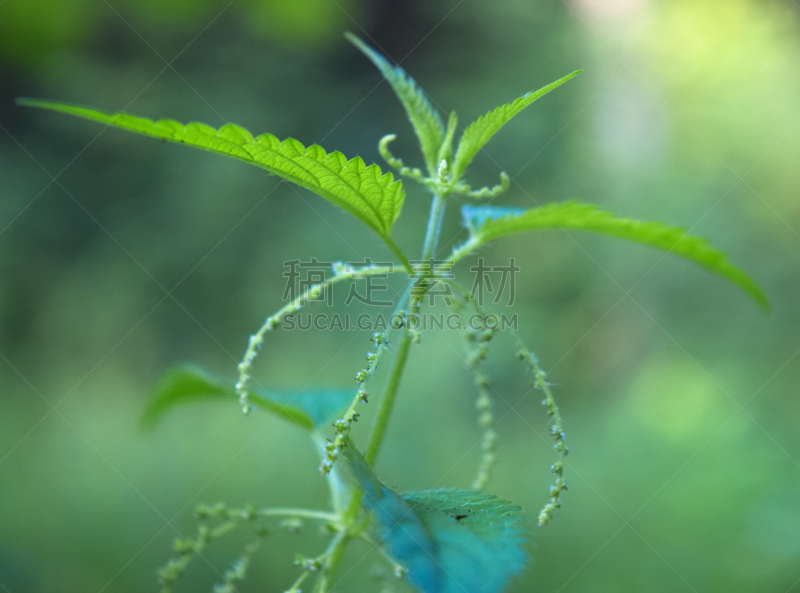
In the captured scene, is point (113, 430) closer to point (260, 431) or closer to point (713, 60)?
point (260, 431)

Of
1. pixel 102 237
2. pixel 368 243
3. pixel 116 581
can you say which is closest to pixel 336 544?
pixel 116 581

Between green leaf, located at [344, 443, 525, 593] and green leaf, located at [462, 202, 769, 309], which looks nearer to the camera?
green leaf, located at [344, 443, 525, 593]

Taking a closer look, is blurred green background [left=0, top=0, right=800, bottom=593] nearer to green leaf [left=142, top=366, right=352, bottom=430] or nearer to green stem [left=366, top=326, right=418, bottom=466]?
green leaf [left=142, top=366, right=352, bottom=430]

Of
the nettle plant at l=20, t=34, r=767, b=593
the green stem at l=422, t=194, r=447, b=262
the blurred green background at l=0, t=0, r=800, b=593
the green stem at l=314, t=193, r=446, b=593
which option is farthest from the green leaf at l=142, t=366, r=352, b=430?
the blurred green background at l=0, t=0, r=800, b=593

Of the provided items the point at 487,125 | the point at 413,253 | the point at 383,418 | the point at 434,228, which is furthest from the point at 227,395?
the point at 413,253

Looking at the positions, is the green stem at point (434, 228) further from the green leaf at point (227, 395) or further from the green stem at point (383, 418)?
the green leaf at point (227, 395)

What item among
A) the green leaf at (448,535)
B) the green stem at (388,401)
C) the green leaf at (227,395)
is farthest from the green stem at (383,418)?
the green leaf at (227,395)

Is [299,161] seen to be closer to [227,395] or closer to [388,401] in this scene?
[388,401]
